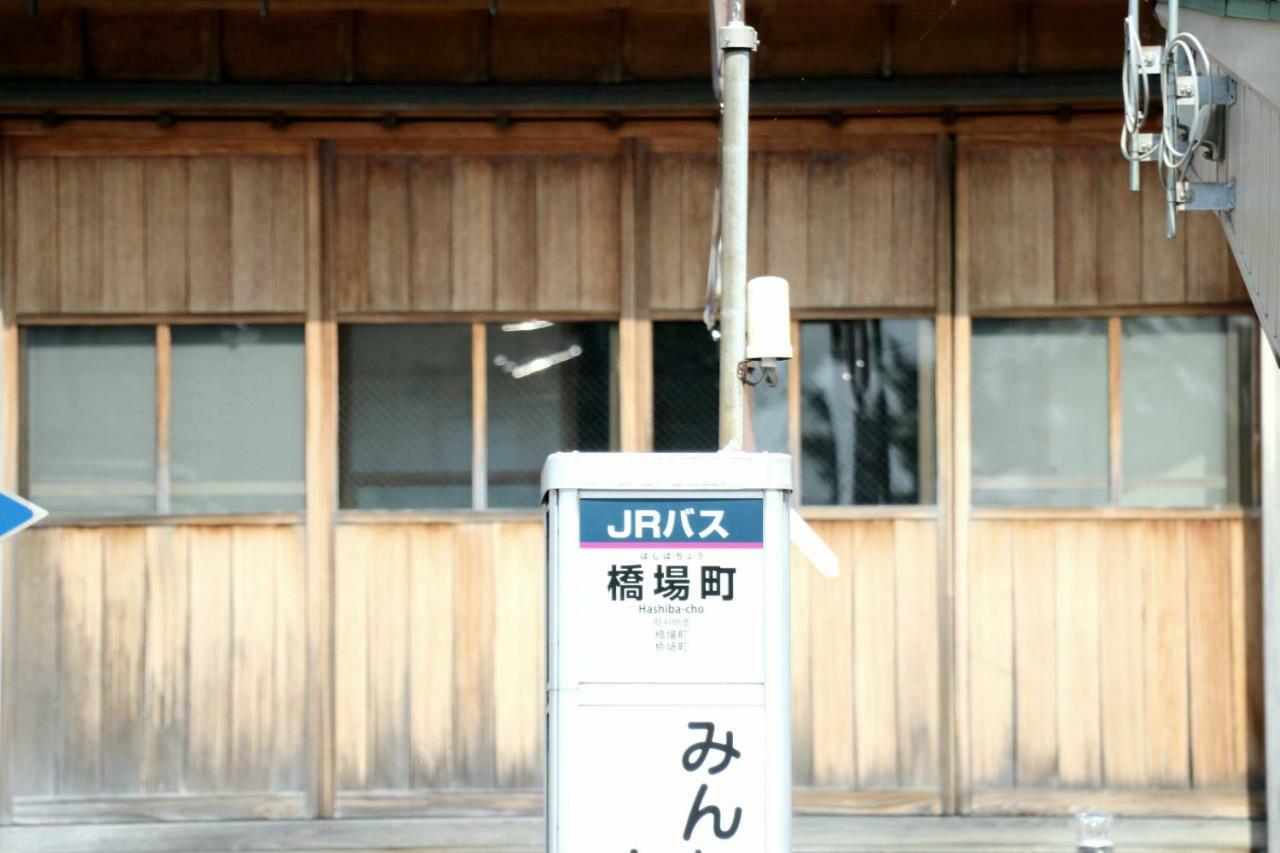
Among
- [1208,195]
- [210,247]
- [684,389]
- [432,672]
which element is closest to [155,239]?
[210,247]

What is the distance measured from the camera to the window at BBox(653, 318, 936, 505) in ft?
42.9

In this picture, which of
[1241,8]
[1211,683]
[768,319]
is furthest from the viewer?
[1211,683]

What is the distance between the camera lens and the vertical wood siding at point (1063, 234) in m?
13.1

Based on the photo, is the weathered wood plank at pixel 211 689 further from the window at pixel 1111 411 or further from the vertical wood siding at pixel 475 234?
the window at pixel 1111 411

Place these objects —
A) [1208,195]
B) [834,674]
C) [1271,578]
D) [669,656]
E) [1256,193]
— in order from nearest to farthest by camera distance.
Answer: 1. [669,656]
2. [1256,193]
3. [1208,195]
4. [1271,578]
5. [834,674]

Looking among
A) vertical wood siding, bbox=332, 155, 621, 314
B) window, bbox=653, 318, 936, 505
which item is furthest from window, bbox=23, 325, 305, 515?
window, bbox=653, 318, 936, 505

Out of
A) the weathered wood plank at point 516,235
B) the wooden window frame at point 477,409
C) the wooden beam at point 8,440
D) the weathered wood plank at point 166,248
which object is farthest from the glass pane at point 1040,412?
the wooden beam at point 8,440

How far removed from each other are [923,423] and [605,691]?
554cm

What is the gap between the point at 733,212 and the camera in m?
9.96

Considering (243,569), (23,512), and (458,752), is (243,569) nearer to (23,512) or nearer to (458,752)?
(458,752)

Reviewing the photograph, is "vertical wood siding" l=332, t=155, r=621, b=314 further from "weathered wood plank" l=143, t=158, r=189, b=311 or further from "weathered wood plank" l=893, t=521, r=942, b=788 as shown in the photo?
"weathered wood plank" l=893, t=521, r=942, b=788

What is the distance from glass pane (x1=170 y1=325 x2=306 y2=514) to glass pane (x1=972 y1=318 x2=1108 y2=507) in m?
4.38

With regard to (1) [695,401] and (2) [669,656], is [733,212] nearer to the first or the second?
(2) [669,656]

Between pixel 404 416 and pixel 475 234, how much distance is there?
1254 mm
